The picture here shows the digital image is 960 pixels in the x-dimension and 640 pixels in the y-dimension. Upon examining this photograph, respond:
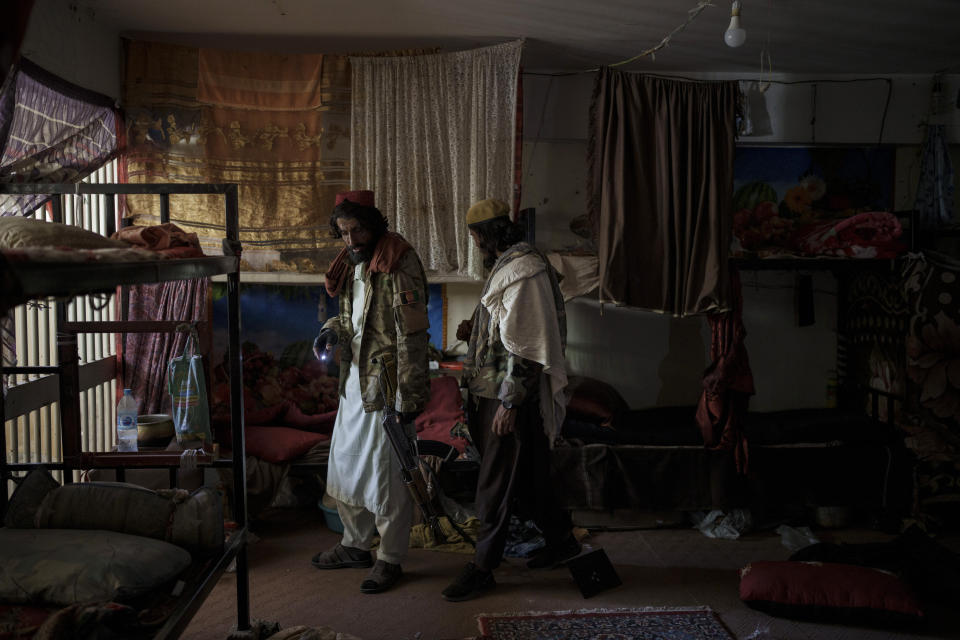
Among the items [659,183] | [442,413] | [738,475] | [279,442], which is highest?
[659,183]

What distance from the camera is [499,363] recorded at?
11.9 ft

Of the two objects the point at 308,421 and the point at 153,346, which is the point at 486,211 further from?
the point at 153,346

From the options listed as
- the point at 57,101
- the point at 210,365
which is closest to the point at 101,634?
→ the point at 210,365

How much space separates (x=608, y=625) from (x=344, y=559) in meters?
1.38

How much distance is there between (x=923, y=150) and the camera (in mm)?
5418

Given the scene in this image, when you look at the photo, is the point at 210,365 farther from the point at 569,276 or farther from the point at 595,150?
the point at 595,150

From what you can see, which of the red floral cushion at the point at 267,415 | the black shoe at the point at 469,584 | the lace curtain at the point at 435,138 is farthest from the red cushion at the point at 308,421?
the black shoe at the point at 469,584

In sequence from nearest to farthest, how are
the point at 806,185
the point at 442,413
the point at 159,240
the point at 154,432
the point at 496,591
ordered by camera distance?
the point at 159,240, the point at 154,432, the point at 496,591, the point at 442,413, the point at 806,185

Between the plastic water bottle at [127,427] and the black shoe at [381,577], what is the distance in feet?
4.32

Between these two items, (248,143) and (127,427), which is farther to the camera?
(248,143)

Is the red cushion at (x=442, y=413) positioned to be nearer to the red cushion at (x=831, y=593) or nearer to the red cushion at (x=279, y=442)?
the red cushion at (x=279, y=442)

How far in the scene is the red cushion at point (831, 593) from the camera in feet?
10.9

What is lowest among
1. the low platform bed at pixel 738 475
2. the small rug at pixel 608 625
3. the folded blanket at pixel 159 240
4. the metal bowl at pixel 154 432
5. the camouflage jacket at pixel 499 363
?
the small rug at pixel 608 625

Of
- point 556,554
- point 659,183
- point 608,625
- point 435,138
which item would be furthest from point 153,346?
point 659,183
